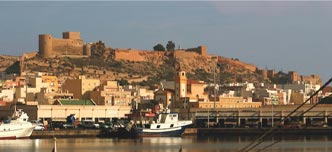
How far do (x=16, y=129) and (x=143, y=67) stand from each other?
86.0 m

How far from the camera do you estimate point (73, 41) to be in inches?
5492

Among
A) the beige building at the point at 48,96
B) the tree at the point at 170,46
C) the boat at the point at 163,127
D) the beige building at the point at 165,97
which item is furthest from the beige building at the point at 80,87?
the tree at the point at 170,46

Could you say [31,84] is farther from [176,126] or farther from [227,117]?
[176,126]

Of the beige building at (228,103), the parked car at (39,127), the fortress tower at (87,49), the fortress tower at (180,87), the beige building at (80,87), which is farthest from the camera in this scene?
the fortress tower at (87,49)

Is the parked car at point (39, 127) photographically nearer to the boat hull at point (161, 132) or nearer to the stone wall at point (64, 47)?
the boat hull at point (161, 132)

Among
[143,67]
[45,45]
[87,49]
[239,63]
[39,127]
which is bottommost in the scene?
[39,127]

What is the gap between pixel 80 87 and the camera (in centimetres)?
9700

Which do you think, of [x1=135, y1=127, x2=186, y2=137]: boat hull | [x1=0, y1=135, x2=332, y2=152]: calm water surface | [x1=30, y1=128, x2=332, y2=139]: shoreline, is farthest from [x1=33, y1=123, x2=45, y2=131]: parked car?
[x1=0, y1=135, x2=332, y2=152]: calm water surface

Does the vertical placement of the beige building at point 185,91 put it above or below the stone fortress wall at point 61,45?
below

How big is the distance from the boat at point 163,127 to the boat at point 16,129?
345 inches

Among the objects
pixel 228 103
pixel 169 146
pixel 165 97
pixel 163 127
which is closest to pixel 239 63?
pixel 228 103

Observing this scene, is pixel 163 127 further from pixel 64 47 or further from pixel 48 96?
pixel 64 47

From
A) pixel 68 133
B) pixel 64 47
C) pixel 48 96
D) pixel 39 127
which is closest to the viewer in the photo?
pixel 68 133

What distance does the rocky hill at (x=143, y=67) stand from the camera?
132750 millimetres
